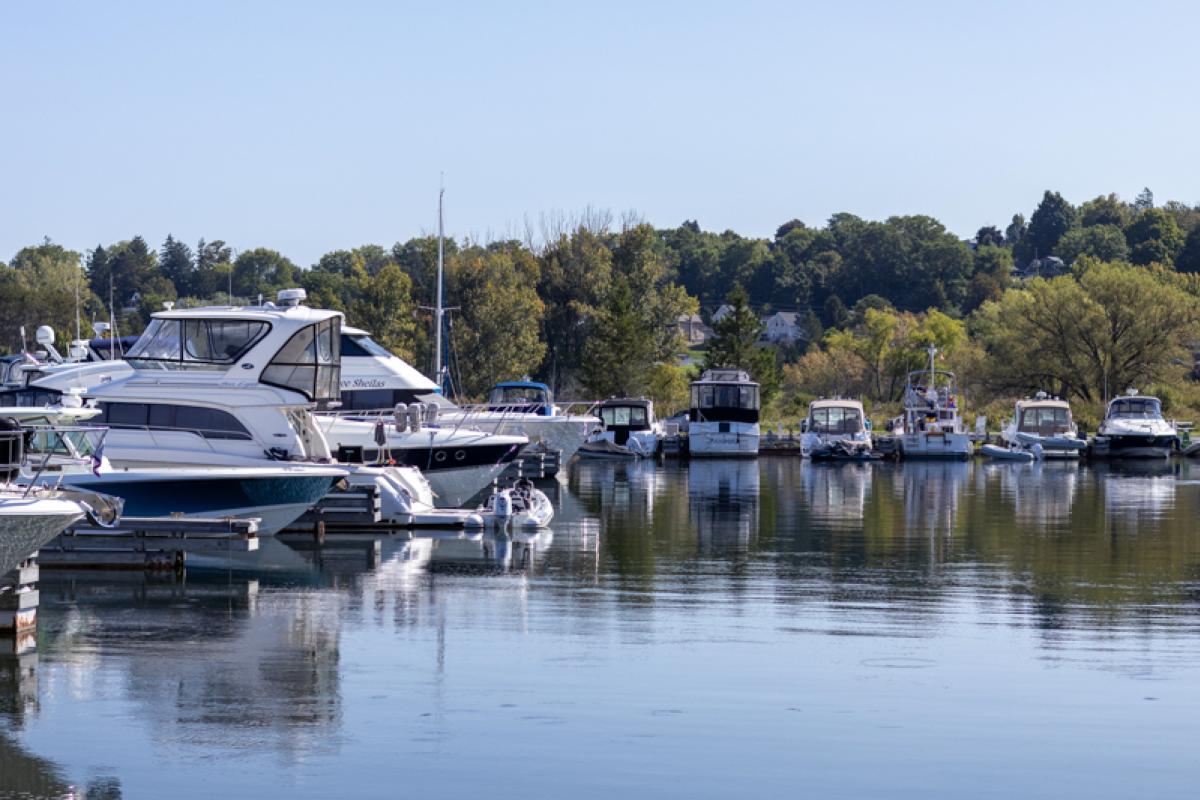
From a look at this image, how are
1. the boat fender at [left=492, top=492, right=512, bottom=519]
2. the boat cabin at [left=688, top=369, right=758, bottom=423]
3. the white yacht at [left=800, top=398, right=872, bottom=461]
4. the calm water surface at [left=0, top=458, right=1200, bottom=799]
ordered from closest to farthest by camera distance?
the calm water surface at [left=0, top=458, right=1200, bottom=799], the boat fender at [left=492, top=492, right=512, bottom=519], the white yacht at [left=800, top=398, right=872, bottom=461], the boat cabin at [left=688, top=369, right=758, bottom=423]

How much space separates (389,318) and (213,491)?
59.0m

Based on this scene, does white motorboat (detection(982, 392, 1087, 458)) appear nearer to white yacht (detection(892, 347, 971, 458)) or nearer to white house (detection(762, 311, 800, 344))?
white yacht (detection(892, 347, 971, 458))

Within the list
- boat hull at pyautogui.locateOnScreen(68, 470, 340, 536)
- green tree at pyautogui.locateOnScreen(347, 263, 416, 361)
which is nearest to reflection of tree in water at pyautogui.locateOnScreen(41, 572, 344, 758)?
boat hull at pyautogui.locateOnScreen(68, 470, 340, 536)

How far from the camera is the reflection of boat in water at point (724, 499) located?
3778cm

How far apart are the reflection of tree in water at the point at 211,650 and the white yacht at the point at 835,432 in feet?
160

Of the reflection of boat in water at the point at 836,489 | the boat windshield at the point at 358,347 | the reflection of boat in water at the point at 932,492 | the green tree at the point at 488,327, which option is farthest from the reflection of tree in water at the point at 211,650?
the green tree at the point at 488,327

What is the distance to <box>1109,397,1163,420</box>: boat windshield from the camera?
7625 cm

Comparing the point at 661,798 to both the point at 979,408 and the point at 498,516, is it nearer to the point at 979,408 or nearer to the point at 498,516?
the point at 498,516

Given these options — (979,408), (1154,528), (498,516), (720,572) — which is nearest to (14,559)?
(720,572)

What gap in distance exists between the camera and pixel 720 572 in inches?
1166

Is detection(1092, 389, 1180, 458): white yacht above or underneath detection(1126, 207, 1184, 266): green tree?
underneath

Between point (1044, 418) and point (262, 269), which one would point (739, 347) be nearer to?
point (1044, 418)

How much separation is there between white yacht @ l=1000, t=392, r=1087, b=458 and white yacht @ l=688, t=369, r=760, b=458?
11.4 metres

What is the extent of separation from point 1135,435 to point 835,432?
477 inches
